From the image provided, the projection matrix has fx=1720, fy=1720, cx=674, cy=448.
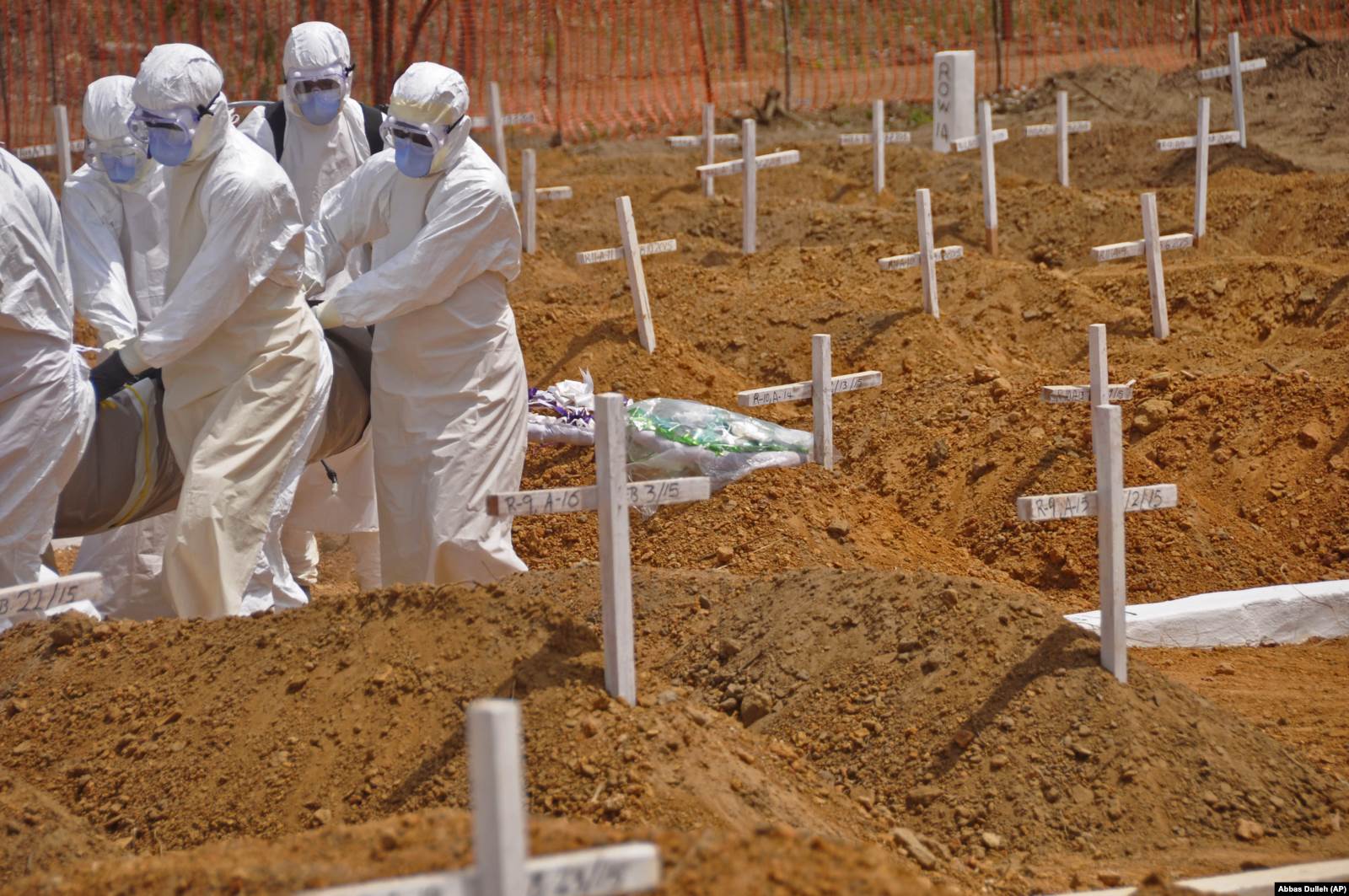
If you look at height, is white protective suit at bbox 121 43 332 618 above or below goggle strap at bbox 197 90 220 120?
below

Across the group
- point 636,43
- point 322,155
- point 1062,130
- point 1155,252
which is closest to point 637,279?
point 322,155

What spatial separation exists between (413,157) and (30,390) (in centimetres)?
159

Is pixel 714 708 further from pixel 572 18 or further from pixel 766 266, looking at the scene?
pixel 572 18

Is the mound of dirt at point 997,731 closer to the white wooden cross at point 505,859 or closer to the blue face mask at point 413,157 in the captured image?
the blue face mask at point 413,157

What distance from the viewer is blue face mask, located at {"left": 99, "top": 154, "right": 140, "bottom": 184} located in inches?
292

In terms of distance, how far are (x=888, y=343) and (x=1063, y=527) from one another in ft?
10.1

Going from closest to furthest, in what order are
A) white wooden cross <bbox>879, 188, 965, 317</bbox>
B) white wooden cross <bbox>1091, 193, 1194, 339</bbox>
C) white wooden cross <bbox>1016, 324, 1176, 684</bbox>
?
white wooden cross <bbox>1016, 324, 1176, 684</bbox> < white wooden cross <bbox>879, 188, 965, 317</bbox> < white wooden cross <bbox>1091, 193, 1194, 339</bbox>

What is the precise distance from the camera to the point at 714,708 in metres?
5.86

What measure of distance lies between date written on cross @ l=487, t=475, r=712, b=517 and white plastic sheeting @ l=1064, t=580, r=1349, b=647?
2.96 m

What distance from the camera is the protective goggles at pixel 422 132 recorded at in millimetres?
6285

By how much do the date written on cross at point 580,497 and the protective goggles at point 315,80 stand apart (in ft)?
11.6

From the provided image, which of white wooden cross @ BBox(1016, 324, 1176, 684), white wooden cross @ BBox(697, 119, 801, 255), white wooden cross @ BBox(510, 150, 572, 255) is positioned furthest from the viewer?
white wooden cross @ BBox(697, 119, 801, 255)

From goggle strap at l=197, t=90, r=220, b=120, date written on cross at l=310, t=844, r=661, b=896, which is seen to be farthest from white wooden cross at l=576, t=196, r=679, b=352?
date written on cross at l=310, t=844, r=661, b=896

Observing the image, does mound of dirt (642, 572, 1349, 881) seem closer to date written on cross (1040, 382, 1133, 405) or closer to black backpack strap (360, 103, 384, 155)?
date written on cross (1040, 382, 1133, 405)
